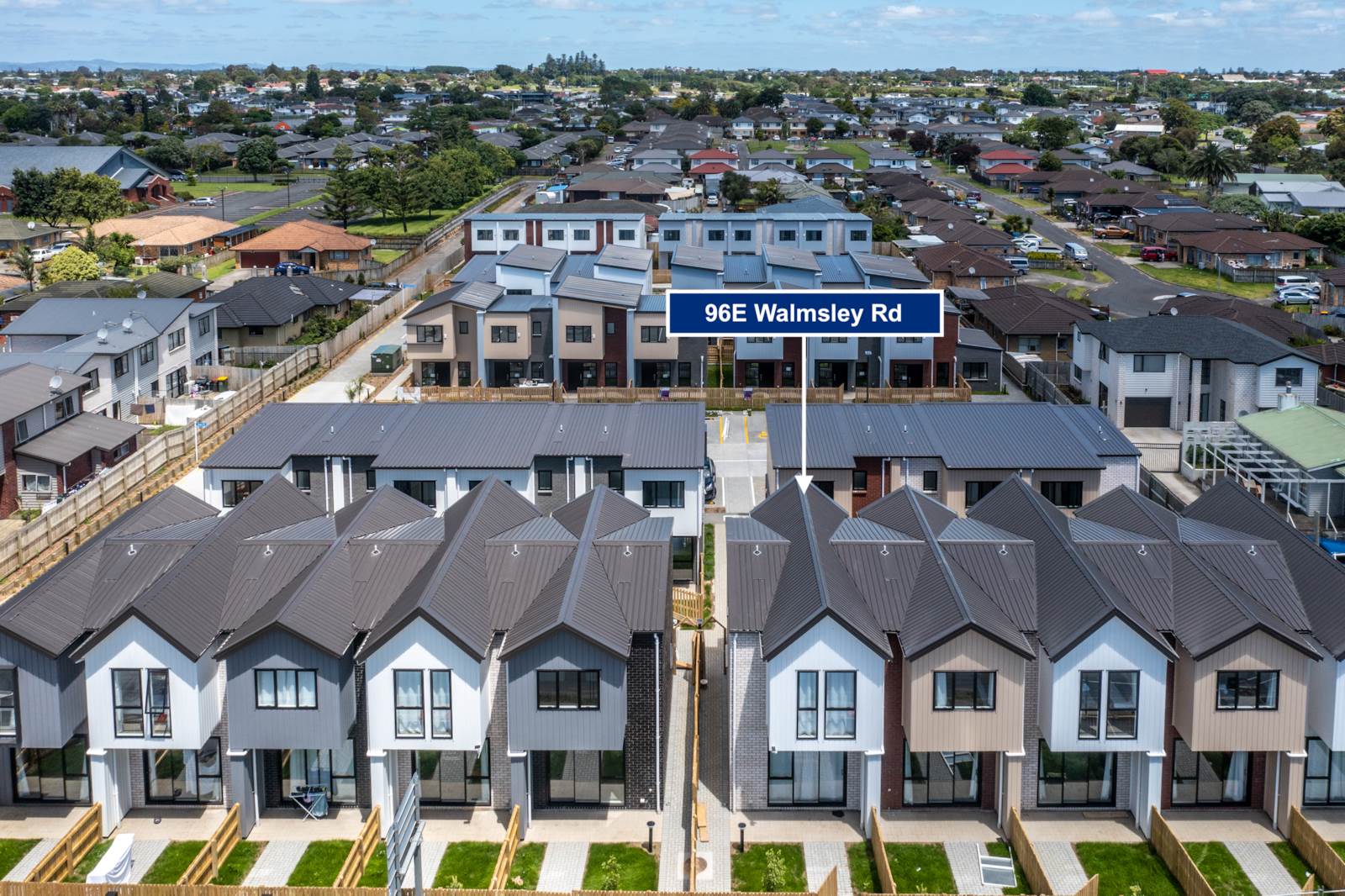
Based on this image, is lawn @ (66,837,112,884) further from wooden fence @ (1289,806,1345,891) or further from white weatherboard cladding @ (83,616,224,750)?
wooden fence @ (1289,806,1345,891)

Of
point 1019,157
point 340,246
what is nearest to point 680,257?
point 340,246

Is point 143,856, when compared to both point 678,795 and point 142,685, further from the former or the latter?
point 678,795

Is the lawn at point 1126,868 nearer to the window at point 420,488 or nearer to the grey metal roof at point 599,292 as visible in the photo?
the window at point 420,488

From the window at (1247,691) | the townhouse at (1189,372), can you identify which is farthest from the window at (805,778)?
the townhouse at (1189,372)

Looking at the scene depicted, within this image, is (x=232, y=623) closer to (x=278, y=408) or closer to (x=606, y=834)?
(x=606, y=834)

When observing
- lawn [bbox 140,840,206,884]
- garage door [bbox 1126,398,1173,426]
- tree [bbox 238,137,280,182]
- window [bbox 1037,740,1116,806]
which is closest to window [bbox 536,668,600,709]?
lawn [bbox 140,840,206,884]

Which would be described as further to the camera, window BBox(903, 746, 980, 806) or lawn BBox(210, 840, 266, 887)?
window BBox(903, 746, 980, 806)

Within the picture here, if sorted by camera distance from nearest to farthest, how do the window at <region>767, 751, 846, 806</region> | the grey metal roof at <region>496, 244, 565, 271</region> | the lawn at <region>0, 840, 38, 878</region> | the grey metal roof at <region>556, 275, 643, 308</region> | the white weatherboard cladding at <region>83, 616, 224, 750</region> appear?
1. the lawn at <region>0, 840, 38, 878</region>
2. the white weatherboard cladding at <region>83, 616, 224, 750</region>
3. the window at <region>767, 751, 846, 806</region>
4. the grey metal roof at <region>556, 275, 643, 308</region>
5. the grey metal roof at <region>496, 244, 565, 271</region>
